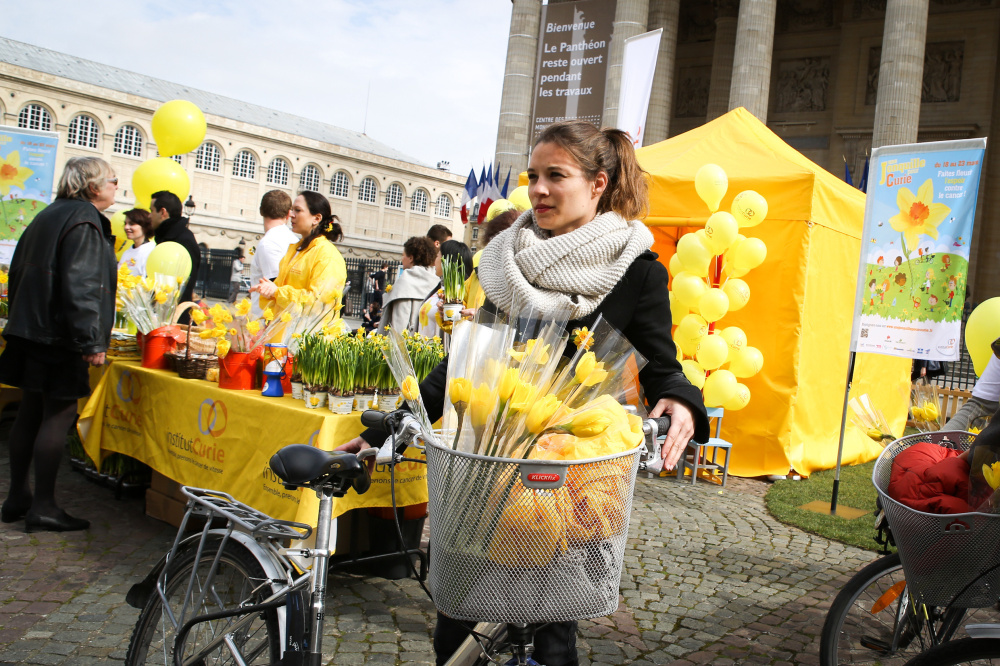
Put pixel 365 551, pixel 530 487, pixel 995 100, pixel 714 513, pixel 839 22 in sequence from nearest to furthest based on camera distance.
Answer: pixel 530 487 < pixel 365 551 < pixel 714 513 < pixel 995 100 < pixel 839 22

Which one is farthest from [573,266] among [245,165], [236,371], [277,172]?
[277,172]

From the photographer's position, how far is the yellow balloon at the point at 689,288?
7.50 meters

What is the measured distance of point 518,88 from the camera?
2977 centimetres

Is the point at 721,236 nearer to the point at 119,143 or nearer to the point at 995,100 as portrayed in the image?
the point at 995,100

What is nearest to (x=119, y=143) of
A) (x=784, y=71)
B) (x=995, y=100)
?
(x=784, y=71)

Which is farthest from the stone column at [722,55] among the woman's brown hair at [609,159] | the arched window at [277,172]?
the arched window at [277,172]

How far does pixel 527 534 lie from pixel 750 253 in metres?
6.57

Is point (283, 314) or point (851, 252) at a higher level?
point (851, 252)

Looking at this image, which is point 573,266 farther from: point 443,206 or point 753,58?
point 443,206

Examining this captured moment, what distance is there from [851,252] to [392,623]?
7184 millimetres

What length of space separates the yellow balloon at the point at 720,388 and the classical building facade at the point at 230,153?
51.0 metres

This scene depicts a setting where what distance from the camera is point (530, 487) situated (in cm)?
143

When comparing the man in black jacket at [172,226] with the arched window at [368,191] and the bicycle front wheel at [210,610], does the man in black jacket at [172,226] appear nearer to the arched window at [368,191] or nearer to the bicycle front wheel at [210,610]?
the bicycle front wheel at [210,610]

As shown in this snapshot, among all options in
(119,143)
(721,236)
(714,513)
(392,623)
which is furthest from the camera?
(119,143)
